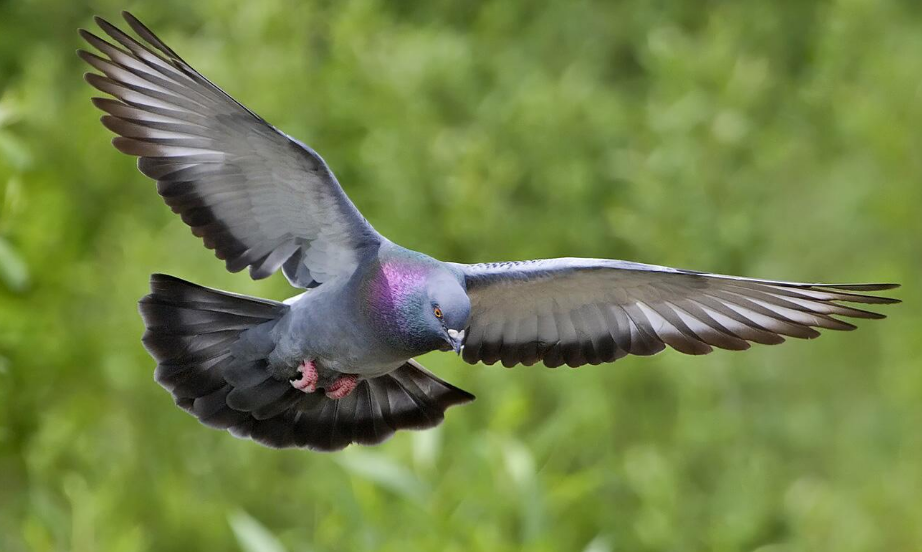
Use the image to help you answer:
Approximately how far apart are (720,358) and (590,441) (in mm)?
975

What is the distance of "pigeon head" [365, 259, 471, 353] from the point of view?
273 centimetres

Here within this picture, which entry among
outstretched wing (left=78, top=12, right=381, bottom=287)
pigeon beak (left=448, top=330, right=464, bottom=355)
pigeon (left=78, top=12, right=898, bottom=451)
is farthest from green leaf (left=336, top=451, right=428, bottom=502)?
pigeon beak (left=448, top=330, right=464, bottom=355)

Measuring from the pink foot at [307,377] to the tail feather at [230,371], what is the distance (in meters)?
0.07

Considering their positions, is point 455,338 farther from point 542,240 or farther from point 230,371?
point 542,240

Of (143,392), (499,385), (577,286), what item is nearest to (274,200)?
(577,286)

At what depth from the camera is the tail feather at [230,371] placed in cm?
306

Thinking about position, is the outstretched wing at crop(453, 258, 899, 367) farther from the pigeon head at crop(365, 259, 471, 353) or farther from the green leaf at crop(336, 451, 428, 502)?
the green leaf at crop(336, 451, 428, 502)

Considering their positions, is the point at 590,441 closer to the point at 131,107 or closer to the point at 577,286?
the point at 577,286

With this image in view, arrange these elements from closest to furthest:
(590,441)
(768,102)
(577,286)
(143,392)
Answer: (577,286) → (143,392) → (590,441) → (768,102)

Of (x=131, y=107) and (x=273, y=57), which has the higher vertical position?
(x=273, y=57)

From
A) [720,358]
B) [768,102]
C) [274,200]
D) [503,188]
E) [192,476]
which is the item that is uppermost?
[768,102]

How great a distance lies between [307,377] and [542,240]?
10.3 feet

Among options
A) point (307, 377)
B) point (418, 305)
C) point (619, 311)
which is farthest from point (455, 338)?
point (619, 311)

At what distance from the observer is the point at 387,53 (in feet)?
19.9
